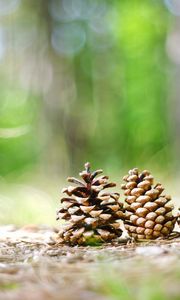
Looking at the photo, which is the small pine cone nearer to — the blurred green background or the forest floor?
the forest floor

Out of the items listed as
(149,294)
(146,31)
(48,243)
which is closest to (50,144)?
(48,243)

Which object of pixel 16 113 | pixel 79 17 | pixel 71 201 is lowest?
pixel 71 201

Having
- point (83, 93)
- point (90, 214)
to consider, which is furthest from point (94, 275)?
point (83, 93)

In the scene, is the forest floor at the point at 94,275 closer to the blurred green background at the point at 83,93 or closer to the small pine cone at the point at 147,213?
the small pine cone at the point at 147,213

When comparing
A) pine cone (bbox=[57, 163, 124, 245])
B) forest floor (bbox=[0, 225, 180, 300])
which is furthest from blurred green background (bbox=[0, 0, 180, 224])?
forest floor (bbox=[0, 225, 180, 300])

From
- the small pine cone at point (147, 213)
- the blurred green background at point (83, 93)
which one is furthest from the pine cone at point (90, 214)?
the blurred green background at point (83, 93)

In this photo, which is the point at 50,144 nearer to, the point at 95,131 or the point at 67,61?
the point at 67,61

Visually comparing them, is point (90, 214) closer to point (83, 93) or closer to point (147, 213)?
point (147, 213)
